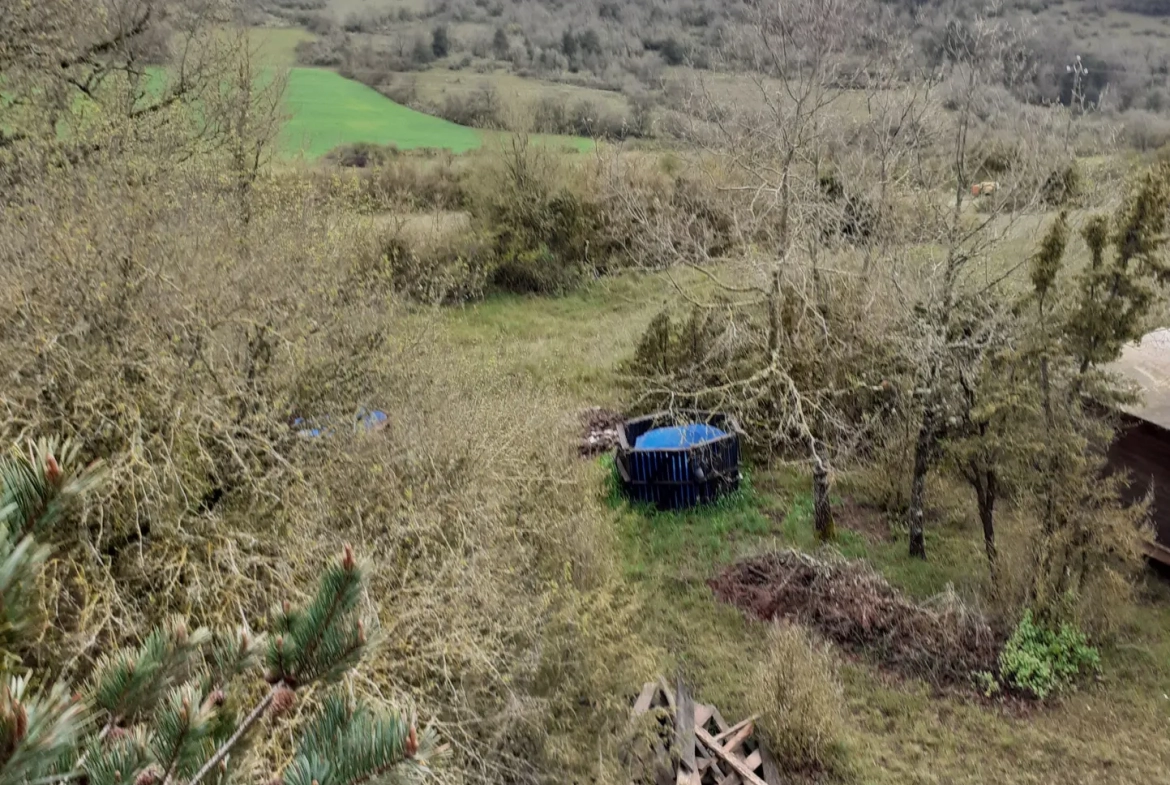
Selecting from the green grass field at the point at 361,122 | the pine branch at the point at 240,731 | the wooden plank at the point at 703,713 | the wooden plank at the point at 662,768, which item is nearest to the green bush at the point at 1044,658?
→ the wooden plank at the point at 703,713

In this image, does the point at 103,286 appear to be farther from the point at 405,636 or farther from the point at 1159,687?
the point at 1159,687

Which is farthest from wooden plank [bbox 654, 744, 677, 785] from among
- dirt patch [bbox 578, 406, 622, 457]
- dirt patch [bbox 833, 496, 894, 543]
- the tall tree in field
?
dirt patch [bbox 578, 406, 622, 457]

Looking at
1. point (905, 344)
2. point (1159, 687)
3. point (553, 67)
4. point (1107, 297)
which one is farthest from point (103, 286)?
point (553, 67)

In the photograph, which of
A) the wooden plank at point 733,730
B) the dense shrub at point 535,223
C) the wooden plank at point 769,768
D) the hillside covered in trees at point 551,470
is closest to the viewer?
the hillside covered in trees at point 551,470

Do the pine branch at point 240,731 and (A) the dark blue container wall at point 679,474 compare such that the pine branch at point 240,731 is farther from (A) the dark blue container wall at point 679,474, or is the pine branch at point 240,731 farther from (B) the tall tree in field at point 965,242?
(A) the dark blue container wall at point 679,474

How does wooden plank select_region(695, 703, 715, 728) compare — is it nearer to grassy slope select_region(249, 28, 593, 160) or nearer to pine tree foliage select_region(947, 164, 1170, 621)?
pine tree foliage select_region(947, 164, 1170, 621)

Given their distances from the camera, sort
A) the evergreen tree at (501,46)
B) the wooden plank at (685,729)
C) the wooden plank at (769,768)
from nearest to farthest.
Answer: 1. the wooden plank at (685,729)
2. the wooden plank at (769,768)
3. the evergreen tree at (501,46)

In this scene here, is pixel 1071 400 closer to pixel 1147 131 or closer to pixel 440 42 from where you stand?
pixel 1147 131

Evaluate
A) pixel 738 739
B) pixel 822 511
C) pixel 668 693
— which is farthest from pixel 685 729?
pixel 822 511
